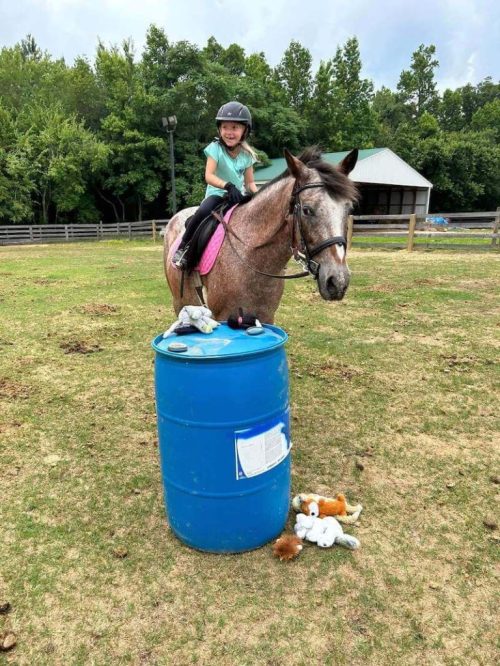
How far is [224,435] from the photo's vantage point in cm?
231

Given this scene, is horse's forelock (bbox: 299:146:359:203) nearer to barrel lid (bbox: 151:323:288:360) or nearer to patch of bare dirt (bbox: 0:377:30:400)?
barrel lid (bbox: 151:323:288:360)

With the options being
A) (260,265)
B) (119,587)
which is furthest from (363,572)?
(260,265)

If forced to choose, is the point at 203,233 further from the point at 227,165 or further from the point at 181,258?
the point at 227,165

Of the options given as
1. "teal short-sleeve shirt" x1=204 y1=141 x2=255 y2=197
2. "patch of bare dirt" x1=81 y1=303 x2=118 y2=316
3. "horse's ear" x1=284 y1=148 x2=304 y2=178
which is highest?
"teal short-sleeve shirt" x1=204 y1=141 x2=255 y2=197

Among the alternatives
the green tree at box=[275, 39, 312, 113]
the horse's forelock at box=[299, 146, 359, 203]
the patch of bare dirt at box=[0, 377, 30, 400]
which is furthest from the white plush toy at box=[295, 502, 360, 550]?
the green tree at box=[275, 39, 312, 113]

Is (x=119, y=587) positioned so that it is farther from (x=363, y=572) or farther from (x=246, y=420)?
(x=363, y=572)

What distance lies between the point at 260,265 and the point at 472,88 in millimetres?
88507

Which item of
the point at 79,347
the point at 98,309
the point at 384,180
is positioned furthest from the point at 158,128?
the point at 79,347

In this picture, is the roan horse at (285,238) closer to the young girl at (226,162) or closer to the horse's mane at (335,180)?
the horse's mane at (335,180)

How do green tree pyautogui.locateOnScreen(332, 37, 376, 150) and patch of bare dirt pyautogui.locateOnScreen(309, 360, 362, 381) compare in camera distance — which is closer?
patch of bare dirt pyautogui.locateOnScreen(309, 360, 362, 381)

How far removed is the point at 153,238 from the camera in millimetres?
27031

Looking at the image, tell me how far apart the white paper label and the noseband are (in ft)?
3.41

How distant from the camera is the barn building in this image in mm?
31297

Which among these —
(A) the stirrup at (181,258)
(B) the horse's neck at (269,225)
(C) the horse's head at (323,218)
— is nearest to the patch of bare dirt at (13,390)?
(A) the stirrup at (181,258)
